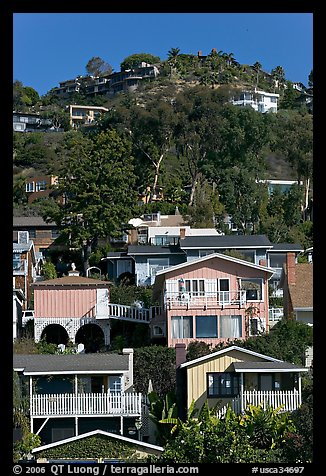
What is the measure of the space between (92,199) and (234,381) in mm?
10251

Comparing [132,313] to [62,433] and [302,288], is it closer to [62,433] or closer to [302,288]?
[302,288]

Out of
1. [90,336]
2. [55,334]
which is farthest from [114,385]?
[55,334]

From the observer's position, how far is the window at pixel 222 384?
11.5 metres

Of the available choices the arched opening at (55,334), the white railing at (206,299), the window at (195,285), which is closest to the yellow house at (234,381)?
the white railing at (206,299)

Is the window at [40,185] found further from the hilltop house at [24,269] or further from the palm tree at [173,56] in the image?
the palm tree at [173,56]

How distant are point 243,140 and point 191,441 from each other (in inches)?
777

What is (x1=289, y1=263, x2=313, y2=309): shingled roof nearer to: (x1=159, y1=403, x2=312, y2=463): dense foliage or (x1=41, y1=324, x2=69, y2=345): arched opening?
(x1=41, y1=324, x2=69, y2=345): arched opening

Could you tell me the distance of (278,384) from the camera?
38.2 feet

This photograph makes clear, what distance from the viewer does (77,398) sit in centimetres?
1188

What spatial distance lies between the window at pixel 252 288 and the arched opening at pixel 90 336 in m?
2.90

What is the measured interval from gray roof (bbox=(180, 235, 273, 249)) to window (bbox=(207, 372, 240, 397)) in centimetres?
761

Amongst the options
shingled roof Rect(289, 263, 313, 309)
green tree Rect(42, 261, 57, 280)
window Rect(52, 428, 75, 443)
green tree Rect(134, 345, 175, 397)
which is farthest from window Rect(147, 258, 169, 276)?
window Rect(52, 428, 75, 443)
